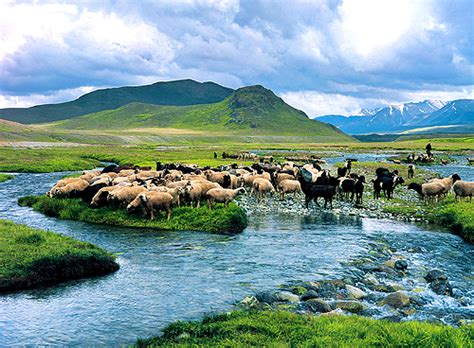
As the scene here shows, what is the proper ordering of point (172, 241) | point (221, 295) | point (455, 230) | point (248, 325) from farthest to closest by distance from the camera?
1. point (455, 230)
2. point (172, 241)
3. point (221, 295)
4. point (248, 325)

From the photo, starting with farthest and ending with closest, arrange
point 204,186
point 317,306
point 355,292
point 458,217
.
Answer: point 204,186 → point 458,217 → point 355,292 → point 317,306

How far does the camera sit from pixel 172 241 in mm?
20344

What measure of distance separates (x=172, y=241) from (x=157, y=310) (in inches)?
327

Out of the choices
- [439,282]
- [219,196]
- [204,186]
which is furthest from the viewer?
[204,186]

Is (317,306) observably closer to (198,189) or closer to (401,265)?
(401,265)

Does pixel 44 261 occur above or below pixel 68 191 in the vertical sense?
below

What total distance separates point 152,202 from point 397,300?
49.1ft

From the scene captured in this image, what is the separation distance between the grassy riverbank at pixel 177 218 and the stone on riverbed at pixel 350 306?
35.4ft

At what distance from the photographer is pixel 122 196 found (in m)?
25.8

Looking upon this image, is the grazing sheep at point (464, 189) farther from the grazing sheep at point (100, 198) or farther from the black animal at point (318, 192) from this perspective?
the grazing sheep at point (100, 198)

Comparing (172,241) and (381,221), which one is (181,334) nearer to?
(172,241)

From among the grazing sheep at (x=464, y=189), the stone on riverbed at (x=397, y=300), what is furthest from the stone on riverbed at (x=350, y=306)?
the grazing sheep at (x=464, y=189)

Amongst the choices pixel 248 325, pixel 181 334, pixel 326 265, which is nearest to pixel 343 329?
pixel 248 325

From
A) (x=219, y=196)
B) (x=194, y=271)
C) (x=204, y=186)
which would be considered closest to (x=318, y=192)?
(x=219, y=196)
